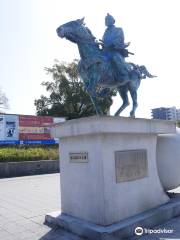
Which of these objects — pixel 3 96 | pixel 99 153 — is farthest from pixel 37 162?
pixel 3 96

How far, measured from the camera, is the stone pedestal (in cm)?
600

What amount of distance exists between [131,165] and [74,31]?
3087 mm

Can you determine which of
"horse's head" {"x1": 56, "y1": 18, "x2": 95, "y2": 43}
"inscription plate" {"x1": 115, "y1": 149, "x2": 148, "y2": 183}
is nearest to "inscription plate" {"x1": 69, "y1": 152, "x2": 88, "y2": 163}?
"inscription plate" {"x1": 115, "y1": 149, "x2": 148, "y2": 183}

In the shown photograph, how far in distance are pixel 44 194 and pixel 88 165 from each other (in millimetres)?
5092

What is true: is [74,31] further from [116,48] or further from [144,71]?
[144,71]

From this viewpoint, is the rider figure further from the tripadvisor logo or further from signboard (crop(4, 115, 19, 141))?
signboard (crop(4, 115, 19, 141))

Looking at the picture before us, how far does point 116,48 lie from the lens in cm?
748

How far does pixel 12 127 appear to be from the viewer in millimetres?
24062

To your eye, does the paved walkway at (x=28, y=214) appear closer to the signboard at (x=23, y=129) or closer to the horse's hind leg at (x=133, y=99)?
the horse's hind leg at (x=133, y=99)

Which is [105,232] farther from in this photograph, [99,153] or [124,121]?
[124,121]

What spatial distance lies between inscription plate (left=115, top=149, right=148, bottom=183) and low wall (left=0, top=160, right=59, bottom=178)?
13218mm

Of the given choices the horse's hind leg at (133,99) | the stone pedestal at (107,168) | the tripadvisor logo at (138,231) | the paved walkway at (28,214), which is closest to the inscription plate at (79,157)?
the stone pedestal at (107,168)

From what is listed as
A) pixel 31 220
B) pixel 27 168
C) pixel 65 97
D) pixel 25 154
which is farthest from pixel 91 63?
pixel 65 97

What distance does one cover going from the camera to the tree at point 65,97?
4038 centimetres
